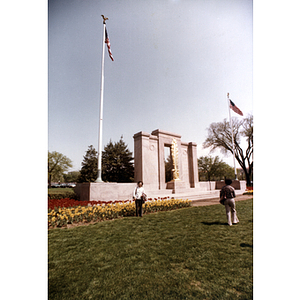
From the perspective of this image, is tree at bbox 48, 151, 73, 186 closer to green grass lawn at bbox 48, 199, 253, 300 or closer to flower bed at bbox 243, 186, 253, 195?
green grass lawn at bbox 48, 199, 253, 300

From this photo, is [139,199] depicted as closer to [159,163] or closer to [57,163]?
[57,163]

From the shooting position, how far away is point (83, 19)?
10.1ft

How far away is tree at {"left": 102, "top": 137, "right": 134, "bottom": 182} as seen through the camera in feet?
56.7

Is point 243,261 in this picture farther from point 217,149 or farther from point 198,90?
point 198,90

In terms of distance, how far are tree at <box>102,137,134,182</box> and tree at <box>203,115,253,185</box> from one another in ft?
47.3

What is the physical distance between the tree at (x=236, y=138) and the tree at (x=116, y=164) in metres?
14.4

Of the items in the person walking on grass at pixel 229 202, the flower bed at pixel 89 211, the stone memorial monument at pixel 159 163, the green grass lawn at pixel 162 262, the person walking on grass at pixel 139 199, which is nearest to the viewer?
the green grass lawn at pixel 162 262

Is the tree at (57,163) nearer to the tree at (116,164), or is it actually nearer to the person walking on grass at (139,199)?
the person walking on grass at (139,199)

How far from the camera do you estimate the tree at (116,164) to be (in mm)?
17281

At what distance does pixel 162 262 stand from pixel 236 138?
252 cm

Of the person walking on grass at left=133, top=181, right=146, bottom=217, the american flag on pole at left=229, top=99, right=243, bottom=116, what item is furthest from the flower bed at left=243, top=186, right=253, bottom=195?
the person walking on grass at left=133, top=181, right=146, bottom=217

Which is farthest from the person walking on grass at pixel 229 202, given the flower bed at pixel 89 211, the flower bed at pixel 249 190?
the flower bed at pixel 89 211
